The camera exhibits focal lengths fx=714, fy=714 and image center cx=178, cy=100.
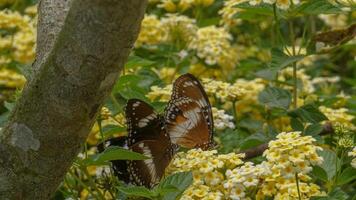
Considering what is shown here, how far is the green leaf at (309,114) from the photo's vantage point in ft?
6.89

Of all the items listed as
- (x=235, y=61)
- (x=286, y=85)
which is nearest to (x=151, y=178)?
(x=286, y=85)

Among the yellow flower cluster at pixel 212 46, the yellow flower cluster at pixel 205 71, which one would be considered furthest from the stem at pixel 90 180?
the yellow flower cluster at pixel 205 71

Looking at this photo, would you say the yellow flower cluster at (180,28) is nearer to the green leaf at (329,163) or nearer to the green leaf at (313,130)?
the green leaf at (313,130)

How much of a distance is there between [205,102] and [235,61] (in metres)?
0.89

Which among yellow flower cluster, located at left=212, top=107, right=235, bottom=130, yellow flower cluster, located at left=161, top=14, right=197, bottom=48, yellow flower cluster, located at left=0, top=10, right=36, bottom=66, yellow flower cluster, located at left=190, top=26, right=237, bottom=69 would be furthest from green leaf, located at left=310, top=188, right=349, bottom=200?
yellow flower cluster, located at left=0, top=10, right=36, bottom=66

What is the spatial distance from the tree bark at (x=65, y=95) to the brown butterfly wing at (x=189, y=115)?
0.65m

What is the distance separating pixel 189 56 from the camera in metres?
2.80

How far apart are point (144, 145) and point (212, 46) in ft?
2.83

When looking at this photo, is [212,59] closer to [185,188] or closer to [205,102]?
[205,102]

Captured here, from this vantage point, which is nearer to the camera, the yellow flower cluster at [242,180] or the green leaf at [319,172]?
the yellow flower cluster at [242,180]

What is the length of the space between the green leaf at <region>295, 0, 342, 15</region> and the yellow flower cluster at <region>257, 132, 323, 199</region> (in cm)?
50

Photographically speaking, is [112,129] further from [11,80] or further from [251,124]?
[11,80]

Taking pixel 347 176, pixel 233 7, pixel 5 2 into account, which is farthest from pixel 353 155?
pixel 5 2

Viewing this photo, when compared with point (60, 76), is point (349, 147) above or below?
below
